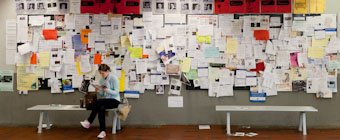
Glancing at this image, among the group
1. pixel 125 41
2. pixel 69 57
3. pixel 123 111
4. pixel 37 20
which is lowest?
pixel 123 111

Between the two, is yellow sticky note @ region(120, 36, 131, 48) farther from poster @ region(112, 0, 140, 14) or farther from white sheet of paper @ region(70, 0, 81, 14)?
white sheet of paper @ region(70, 0, 81, 14)

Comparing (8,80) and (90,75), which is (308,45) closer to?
(90,75)

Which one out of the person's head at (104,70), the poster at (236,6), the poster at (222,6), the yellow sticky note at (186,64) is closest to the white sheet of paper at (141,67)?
the yellow sticky note at (186,64)

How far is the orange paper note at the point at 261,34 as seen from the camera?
23.4ft

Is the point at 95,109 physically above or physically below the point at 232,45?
below

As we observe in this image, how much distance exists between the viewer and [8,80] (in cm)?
749

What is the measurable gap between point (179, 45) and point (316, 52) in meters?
2.21

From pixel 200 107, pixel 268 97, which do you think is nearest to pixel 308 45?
pixel 268 97

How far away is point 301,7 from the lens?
708cm

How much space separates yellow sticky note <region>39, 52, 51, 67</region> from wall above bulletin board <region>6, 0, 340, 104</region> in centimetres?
2

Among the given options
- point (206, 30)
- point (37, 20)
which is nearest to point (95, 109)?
point (37, 20)

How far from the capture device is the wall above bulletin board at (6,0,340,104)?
23.4ft

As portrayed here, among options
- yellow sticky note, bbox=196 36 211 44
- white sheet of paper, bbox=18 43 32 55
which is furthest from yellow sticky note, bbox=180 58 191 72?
white sheet of paper, bbox=18 43 32 55

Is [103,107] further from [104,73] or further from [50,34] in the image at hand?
[50,34]
